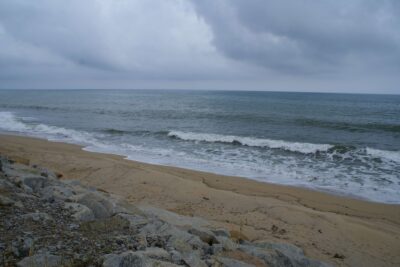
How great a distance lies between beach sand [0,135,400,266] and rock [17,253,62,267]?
3.90 meters

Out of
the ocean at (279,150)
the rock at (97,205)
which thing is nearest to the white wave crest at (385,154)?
the ocean at (279,150)

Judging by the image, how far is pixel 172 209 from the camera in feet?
26.8

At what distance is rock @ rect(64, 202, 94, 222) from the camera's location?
491cm

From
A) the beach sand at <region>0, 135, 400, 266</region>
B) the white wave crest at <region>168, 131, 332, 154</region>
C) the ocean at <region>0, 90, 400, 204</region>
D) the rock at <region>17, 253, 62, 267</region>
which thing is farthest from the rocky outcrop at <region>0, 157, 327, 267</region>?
the white wave crest at <region>168, 131, 332, 154</region>

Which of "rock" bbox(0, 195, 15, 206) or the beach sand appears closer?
"rock" bbox(0, 195, 15, 206)

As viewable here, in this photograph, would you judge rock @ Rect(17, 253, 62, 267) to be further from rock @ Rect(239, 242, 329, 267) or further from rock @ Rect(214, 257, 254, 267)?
rock @ Rect(239, 242, 329, 267)

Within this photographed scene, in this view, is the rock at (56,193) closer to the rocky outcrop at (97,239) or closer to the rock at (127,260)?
the rocky outcrop at (97,239)

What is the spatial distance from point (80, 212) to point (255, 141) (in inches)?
651

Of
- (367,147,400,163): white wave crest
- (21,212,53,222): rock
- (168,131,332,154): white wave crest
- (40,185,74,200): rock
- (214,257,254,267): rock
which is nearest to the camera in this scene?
(214,257,254,267): rock

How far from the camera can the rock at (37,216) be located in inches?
177

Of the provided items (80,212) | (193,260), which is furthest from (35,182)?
(193,260)

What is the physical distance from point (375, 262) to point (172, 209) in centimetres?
510

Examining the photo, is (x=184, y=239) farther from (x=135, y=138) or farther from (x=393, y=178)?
(x=135, y=138)

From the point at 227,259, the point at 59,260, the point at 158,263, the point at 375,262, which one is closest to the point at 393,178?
the point at 375,262
